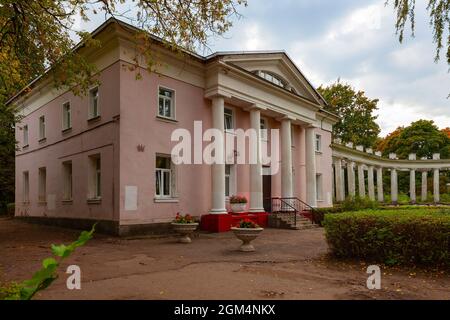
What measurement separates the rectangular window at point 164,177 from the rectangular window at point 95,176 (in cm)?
259

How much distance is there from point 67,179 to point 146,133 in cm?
592

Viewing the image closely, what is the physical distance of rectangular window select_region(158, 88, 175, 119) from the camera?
53.2ft

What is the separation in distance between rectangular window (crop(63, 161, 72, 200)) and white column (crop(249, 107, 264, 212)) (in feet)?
29.4

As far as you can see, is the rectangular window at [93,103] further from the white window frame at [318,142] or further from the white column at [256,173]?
the white window frame at [318,142]

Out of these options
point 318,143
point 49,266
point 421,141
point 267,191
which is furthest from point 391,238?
point 421,141

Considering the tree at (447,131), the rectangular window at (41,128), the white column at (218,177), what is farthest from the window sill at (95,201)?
the tree at (447,131)

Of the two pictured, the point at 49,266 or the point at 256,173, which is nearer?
the point at 49,266

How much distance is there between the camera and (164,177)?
53.2ft

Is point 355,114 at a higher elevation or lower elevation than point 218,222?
higher

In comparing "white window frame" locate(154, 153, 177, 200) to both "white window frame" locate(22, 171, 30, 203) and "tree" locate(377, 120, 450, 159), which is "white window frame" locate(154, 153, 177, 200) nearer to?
"white window frame" locate(22, 171, 30, 203)

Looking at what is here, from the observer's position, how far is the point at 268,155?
21531 millimetres

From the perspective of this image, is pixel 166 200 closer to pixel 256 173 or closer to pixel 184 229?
pixel 184 229

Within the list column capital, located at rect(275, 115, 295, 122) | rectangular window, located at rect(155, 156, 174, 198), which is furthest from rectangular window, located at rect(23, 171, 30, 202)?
column capital, located at rect(275, 115, 295, 122)
